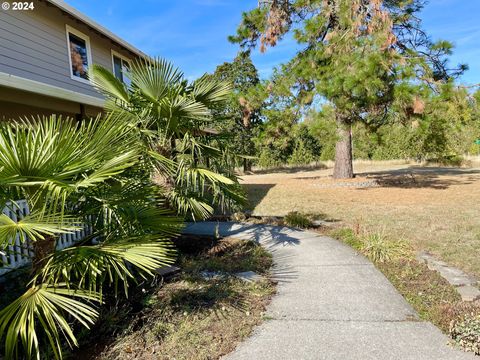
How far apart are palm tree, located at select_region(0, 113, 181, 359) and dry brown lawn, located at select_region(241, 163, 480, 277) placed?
273 cm

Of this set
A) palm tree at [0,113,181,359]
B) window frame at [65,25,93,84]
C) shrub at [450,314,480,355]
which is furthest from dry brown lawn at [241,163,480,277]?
window frame at [65,25,93,84]

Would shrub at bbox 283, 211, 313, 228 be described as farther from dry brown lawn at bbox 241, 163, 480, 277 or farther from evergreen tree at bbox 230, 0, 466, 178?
evergreen tree at bbox 230, 0, 466, 178

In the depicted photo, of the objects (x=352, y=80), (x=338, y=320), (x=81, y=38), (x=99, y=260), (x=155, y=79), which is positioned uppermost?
(x=81, y=38)

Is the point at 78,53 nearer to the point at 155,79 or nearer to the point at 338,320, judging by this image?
the point at 155,79

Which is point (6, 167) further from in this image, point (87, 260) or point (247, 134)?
point (247, 134)

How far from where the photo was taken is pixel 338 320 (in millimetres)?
3127

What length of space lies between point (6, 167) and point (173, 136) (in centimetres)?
278

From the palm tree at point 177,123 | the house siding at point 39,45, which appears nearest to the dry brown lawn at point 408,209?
the palm tree at point 177,123

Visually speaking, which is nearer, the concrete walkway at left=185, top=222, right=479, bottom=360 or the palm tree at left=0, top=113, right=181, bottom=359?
the palm tree at left=0, top=113, right=181, bottom=359

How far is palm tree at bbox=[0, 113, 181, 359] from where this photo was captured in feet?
6.28

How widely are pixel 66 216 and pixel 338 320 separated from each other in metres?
2.56

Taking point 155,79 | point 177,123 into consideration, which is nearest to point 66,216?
point 177,123

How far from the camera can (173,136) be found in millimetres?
4633

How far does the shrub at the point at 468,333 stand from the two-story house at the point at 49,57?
5.73 meters
